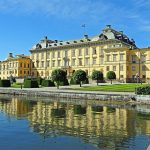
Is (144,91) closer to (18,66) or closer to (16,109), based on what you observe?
(16,109)

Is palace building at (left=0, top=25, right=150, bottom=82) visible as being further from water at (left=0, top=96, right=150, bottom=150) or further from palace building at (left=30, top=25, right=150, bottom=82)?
water at (left=0, top=96, right=150, bottom=150)

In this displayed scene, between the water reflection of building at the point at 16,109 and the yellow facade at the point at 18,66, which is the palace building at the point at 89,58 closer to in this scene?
the yellow facade at the point at 18,66

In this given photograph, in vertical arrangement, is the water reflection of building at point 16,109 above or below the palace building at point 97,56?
below

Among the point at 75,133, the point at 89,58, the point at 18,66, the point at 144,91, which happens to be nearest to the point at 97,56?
the point at 89,58

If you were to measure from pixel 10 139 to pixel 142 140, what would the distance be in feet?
21.9

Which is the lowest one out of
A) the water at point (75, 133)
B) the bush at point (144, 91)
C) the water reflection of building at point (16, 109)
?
the water at point (75, 133)

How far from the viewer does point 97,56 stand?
91.3 m

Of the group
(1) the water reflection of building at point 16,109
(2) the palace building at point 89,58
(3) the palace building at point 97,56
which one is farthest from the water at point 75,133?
(3) the palace building at point 97,56

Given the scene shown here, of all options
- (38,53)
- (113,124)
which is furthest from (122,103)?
(38,53)

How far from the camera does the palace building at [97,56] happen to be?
81.1m

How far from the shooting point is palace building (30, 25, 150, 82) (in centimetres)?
8106

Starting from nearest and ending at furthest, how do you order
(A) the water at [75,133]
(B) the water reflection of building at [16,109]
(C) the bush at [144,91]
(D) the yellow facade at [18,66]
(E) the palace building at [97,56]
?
1. (A) the water at [75,133]
2. (B) the water reflection of building at [16,109]
3. (C) the bush at [144,91]
4. (E) the palace building at [97,56]
5. (D) the yellow facade at [18,66]

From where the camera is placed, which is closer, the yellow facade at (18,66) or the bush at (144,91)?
the bush at (144,91)

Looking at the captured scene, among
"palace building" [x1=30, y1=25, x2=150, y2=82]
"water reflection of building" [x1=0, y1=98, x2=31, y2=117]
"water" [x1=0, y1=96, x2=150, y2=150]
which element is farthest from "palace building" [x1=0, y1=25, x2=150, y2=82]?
"water" [x1=0, y1=96, x2=150, y2=150]
